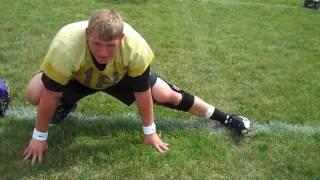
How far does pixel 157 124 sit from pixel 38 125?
3.56 ft

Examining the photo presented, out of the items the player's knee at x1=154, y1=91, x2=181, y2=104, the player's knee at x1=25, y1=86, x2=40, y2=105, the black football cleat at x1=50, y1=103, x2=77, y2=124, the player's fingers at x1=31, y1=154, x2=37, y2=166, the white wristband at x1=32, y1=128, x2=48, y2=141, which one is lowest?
the player's fingers at x1=31, y1=154, x2=37, y2=166

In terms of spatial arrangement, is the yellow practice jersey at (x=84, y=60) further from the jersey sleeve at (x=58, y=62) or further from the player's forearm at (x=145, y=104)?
the player's forearm at (x=145, y=104)

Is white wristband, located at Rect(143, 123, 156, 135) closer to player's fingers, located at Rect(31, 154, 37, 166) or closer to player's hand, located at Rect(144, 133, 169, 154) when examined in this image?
player's hand, located at Rect(144, 133, 169, 154)

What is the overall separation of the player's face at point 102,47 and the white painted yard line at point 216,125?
1186 mm

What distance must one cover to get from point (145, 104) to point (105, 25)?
844 mm

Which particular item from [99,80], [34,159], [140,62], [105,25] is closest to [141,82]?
[140,62]

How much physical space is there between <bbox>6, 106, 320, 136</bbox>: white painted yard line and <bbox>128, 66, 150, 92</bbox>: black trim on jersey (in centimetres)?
81

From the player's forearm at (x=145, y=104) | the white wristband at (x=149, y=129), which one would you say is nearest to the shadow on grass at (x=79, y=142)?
the white wristband at (x=149, y=129)

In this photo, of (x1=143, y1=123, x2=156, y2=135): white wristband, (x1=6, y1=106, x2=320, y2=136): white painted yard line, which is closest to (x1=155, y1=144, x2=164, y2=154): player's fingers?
(x1=143, y1=123, x2=156, y2=135): white wristband

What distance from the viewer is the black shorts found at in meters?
3.68

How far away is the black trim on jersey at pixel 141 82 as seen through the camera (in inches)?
138

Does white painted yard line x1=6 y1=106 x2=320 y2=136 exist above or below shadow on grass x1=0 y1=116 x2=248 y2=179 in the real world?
below

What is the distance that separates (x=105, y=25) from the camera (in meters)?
2.99

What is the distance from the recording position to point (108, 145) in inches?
151
